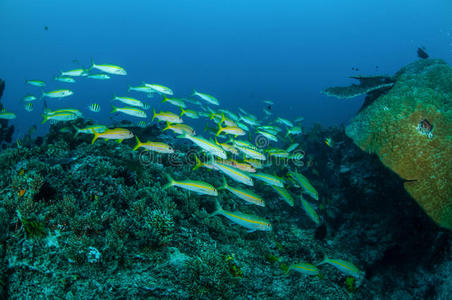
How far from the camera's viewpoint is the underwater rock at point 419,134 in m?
4.65

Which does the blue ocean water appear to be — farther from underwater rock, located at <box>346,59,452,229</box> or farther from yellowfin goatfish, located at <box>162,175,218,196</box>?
yellowfin goatfish, located at <box>162,175,218,196</box>

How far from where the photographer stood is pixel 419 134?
5.09 metres

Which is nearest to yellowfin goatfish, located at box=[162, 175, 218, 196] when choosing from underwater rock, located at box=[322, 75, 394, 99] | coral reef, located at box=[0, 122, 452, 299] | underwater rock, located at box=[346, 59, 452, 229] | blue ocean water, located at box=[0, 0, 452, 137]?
coral reef, located at box=[0, 122, 452, 299]

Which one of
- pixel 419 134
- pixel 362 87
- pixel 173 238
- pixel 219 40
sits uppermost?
pixel 219 40

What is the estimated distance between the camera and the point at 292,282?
4.16 metres

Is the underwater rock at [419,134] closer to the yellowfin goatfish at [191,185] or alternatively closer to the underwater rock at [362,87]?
the underwater rock at [362,87]

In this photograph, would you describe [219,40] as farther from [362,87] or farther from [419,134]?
[419,134]

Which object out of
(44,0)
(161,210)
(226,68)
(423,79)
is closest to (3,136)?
(161,210)

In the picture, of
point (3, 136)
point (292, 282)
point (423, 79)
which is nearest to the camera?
point (292, 282)

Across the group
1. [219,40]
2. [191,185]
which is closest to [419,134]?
[191,185]

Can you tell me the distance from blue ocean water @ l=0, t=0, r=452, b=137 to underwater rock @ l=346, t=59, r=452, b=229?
102m

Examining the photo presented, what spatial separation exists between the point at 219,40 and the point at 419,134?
547 ft

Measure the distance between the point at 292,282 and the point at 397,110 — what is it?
199 inches

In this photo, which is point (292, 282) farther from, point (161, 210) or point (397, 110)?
point (397, 110)
